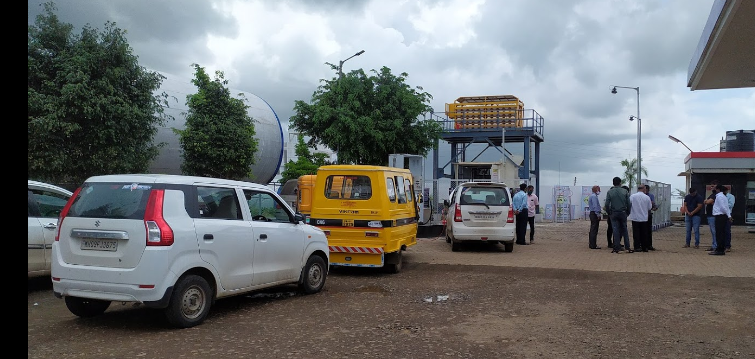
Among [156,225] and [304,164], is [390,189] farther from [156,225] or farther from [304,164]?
[304,164]

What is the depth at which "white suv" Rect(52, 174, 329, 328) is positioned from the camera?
6125mm

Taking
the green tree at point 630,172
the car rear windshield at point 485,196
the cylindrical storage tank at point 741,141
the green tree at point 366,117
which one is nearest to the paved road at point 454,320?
the car rear windshield at point 485,196

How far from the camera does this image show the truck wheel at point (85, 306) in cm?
675

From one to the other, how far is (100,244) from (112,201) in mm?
482

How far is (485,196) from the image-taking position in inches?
570

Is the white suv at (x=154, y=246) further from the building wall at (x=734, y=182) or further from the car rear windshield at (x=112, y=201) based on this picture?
the building wall at (x=734, y=182)

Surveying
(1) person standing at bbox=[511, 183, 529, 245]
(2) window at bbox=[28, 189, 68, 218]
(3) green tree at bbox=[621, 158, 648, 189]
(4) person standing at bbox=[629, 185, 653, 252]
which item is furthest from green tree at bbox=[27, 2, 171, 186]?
(3) green tree at bbox=[621, 158, 648, 189]

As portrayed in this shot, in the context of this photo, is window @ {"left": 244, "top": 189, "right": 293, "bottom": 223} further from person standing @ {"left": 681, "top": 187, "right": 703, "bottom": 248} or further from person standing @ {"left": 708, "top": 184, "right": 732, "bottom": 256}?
person standing @ {"left": 681, "top": 187, "right": 703, "bottom": 248}

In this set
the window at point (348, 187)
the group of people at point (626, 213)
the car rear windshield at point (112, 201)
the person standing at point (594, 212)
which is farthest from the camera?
the person standing at point (594, 212)

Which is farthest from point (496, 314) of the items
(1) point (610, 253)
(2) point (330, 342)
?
(1) point (610, 253)

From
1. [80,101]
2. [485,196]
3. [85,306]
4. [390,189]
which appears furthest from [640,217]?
[80,101]

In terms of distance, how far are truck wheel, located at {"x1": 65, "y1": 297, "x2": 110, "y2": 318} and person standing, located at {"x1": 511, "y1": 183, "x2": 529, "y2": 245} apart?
11289 mm

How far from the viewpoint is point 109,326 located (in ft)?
21.6

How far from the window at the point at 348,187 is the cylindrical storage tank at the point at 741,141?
2296cm
